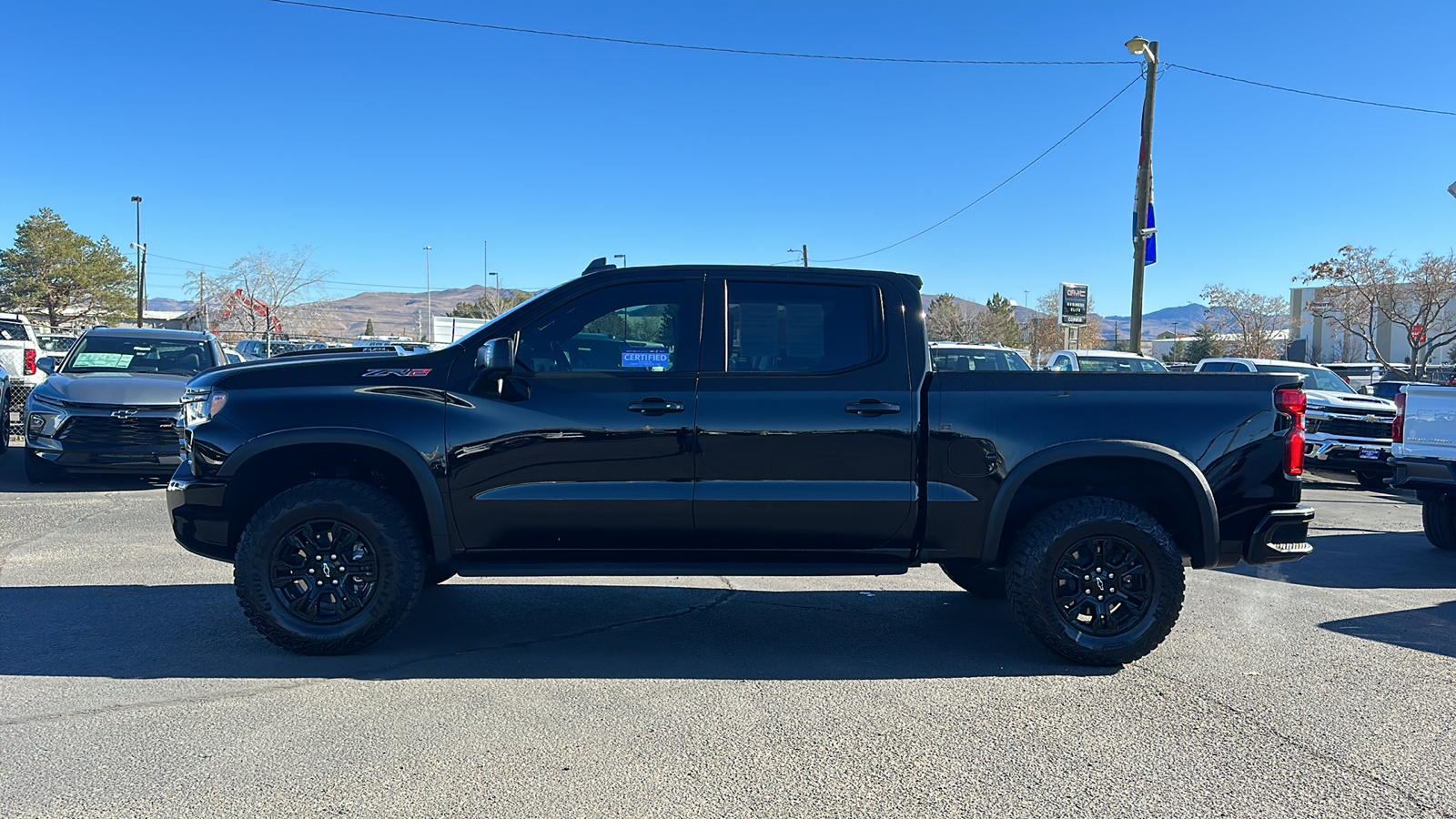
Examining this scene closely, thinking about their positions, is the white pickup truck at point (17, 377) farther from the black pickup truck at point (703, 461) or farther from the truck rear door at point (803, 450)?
the truck rear door at point (803, 450)

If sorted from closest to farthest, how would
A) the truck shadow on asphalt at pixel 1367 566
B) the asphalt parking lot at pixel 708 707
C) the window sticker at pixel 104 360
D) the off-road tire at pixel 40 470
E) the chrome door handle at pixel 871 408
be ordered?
the asphalt parking lot at pixel 708 707 → the chrome door handle at pixel 871 408 → the truck shadow on asphalt at pixel 1367 566 → the off-road tire at pixel 40 470 → the window sticker at pixel 104 360

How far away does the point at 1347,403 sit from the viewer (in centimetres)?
1342

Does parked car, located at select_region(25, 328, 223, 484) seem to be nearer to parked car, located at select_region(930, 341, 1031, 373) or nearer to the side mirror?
the side mirror

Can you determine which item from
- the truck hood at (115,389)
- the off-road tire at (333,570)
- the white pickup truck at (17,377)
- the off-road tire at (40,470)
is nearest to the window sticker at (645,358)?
the off-road tire at (333,570)

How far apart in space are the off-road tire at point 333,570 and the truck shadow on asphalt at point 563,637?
0.48 feet

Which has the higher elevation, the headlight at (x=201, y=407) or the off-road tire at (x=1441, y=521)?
the headlight at (x=201, y=407)

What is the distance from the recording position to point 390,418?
4.75 m

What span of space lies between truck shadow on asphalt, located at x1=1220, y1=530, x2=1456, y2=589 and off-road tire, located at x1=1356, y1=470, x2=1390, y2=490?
5.09 meters

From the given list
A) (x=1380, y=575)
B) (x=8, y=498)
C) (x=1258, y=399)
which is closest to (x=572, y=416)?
(x=1258, y=399)

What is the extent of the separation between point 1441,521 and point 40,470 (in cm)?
1363

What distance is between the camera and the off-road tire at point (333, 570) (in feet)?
15.4

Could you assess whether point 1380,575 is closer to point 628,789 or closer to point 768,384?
Answer: point 768,384

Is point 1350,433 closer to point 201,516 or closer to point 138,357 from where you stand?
point 201,516

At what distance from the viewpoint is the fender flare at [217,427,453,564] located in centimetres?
472
